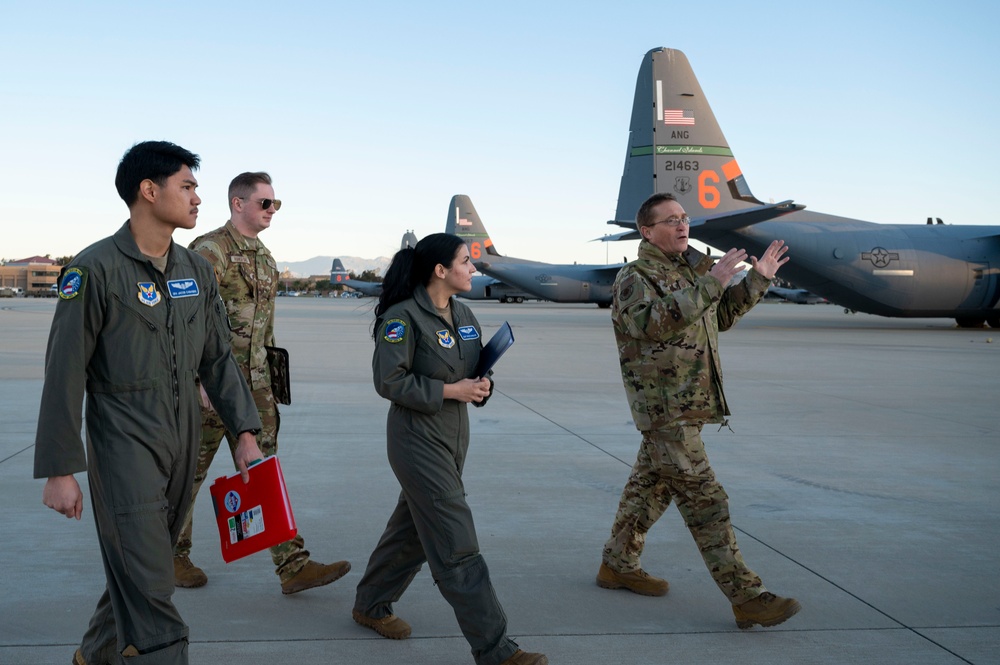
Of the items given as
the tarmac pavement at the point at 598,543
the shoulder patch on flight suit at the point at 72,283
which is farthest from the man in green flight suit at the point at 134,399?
the tarmac pavement at the point at 598,543

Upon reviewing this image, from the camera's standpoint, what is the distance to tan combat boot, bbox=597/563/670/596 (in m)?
4.20

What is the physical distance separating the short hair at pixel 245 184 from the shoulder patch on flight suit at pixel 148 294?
1857 millimetres

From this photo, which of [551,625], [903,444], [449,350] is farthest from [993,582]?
[903,444]

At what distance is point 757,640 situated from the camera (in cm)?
370

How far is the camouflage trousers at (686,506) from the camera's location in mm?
3848

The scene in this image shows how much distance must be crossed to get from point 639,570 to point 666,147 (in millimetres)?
23046

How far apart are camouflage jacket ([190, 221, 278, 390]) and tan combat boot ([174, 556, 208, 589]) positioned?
89cm

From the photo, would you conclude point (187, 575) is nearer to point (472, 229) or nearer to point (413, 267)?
point (413, 267)

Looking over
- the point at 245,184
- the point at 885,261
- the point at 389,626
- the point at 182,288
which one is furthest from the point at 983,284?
→ the point at 182,288

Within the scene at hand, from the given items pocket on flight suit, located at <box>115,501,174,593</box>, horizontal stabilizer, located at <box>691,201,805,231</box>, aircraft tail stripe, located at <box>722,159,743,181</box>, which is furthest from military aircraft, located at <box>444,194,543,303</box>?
pocket on flight suit, located at <box>115,501,174,593</box>

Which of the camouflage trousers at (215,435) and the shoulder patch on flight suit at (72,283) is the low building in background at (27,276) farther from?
the shoulder patch on flight suit at (72,283)

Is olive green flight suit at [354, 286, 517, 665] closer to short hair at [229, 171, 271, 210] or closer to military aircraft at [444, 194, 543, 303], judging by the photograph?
short hair at [229, 171, 271, 210]

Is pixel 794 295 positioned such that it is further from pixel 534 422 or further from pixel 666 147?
pixel 534 422

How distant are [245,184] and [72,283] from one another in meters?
2.03
